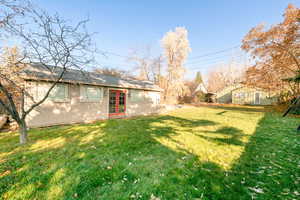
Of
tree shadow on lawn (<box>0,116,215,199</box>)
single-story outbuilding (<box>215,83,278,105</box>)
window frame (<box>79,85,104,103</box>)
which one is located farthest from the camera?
single-story outbuilding (<box>215,83,278,105</box>)

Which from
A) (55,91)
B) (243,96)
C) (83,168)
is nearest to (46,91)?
(55,91)

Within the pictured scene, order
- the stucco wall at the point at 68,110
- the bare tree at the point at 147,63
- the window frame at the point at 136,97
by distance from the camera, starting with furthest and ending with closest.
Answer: the bare tree at the point at 147,63, the window frame at the point at 136,97, the stucco wall at the point at 68,110

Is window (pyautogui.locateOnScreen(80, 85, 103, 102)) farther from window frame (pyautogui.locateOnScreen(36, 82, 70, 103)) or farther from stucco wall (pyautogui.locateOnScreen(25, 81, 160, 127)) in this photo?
window frame (pyautogui.locateOnScreen(36, 82, 70, 103))

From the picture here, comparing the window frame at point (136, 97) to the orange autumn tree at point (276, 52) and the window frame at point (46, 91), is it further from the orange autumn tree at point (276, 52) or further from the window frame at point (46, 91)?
Result: the orange autumn tree at point (276, 52)

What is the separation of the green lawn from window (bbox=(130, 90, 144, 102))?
5.42m

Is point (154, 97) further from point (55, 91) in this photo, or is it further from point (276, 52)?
point (276, 52)

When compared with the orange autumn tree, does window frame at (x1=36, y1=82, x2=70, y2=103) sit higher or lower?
lower

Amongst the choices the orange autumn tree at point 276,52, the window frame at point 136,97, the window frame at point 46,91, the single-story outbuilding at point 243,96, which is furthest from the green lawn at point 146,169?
the single-story outbuilding at point 243,96

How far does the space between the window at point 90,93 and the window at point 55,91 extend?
75 cm

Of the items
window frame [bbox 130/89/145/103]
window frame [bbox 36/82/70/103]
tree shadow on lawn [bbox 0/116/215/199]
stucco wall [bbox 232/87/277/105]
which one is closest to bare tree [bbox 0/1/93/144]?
tree shadow on lawn [bbox 0/116/215/199]

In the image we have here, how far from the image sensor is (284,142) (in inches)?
161

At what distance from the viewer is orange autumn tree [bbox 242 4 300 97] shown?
984cm

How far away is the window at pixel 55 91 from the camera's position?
Answer: 5.51 m

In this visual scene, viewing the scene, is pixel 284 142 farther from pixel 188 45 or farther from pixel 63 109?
pixel 188 45
